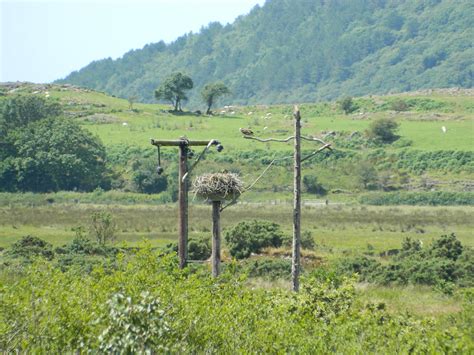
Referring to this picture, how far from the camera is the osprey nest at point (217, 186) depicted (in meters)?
17.9

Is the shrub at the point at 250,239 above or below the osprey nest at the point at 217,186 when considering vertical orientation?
below

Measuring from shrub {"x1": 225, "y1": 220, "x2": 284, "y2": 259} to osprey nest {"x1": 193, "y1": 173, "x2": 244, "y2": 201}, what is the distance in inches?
531

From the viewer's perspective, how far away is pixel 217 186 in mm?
17859

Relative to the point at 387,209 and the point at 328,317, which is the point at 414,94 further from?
the point at 328,317

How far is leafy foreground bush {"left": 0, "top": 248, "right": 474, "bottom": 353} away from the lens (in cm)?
978

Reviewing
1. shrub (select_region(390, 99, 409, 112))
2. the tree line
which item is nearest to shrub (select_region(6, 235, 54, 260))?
the tree line

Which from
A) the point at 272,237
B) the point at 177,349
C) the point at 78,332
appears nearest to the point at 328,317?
the point at 177,349

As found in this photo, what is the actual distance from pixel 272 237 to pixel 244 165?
49.8m

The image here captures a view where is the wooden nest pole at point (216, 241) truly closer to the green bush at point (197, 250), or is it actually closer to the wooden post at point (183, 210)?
the wooden post at point (183, 210)

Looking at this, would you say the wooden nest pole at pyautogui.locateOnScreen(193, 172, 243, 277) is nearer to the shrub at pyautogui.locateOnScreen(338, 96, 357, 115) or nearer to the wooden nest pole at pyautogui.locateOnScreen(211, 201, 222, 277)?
the wooden nest pole at pyautogui.locateOnScreen(211, 201, 222, 277)

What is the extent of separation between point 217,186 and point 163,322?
26.3ft

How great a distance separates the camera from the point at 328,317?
1441cm

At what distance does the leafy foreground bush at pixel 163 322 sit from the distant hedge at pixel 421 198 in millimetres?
55115

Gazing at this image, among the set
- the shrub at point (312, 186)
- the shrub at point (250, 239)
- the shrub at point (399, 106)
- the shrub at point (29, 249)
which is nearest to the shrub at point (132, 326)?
the shrub at point (29, 249)
